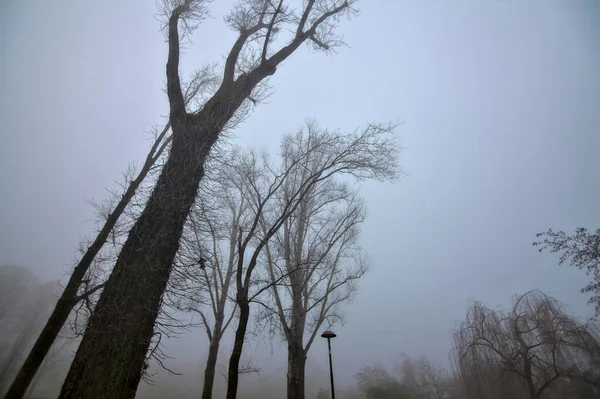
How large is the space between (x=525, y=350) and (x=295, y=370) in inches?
401

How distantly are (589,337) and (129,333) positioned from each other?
1631cm

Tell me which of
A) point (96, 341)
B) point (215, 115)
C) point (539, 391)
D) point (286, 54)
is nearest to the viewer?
point (96, 341)

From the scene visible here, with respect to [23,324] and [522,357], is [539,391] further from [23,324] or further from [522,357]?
[23,324]

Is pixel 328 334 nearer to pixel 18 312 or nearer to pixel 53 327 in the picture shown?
pixel 53 327

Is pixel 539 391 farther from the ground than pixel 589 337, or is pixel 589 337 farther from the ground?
pixel 589 337

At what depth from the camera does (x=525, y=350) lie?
470 inches

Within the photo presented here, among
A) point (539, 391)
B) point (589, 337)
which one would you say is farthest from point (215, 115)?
point (589, 337)

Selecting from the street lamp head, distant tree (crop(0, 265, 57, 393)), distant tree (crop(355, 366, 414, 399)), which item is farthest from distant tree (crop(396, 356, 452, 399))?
distant tree (crop(0, 265, 57, 393))

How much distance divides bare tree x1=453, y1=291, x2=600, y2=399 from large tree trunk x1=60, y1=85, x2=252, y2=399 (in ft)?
48.2

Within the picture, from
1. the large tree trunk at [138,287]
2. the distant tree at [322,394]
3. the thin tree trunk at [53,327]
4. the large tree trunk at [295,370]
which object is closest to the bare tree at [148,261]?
the large tree trunk at [138,287]

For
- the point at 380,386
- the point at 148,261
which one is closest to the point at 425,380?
the point at 380,386

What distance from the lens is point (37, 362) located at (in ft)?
18.5

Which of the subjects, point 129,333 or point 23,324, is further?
point 23,324

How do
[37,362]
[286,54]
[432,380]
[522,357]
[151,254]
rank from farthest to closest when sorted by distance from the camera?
[432,380]
[522,357]
[286,54]
[37,362]
[151,254]
